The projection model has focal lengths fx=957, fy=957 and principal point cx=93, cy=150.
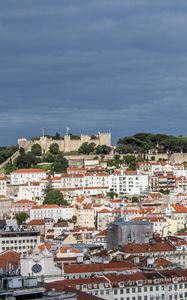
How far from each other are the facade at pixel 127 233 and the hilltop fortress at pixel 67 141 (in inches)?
2181

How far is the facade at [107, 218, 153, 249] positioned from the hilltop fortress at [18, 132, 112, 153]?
182 ft

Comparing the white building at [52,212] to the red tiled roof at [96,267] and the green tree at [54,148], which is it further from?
the red tiled roof at [96,267]

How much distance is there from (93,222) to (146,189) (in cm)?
1737

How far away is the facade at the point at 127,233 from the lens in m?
69.4

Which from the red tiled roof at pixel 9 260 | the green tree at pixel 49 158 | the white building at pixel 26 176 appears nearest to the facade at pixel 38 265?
the red tiled roof at pixel 9 260

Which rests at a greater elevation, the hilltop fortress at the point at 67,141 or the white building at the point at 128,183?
the hilltop fortress at the point at 67,141

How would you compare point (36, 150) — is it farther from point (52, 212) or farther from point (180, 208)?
point (180, 208)

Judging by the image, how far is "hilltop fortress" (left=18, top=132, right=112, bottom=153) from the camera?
127 metres

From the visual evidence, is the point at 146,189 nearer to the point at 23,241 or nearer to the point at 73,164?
the point at 73,164

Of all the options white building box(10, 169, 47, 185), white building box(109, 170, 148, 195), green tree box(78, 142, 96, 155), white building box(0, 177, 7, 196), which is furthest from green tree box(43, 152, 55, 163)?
white building box(109, 170, 148, 195)

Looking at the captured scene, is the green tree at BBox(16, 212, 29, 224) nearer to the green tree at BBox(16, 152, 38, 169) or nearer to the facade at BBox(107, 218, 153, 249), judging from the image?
the facade at BBox(107, 218, 153, 249)

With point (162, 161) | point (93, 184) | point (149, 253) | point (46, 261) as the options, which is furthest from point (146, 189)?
point (46, 261)

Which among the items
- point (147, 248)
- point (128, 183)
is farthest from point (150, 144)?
point (147, 248)

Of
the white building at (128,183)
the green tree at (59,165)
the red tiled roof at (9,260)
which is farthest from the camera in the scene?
the green tree at (59,165)
